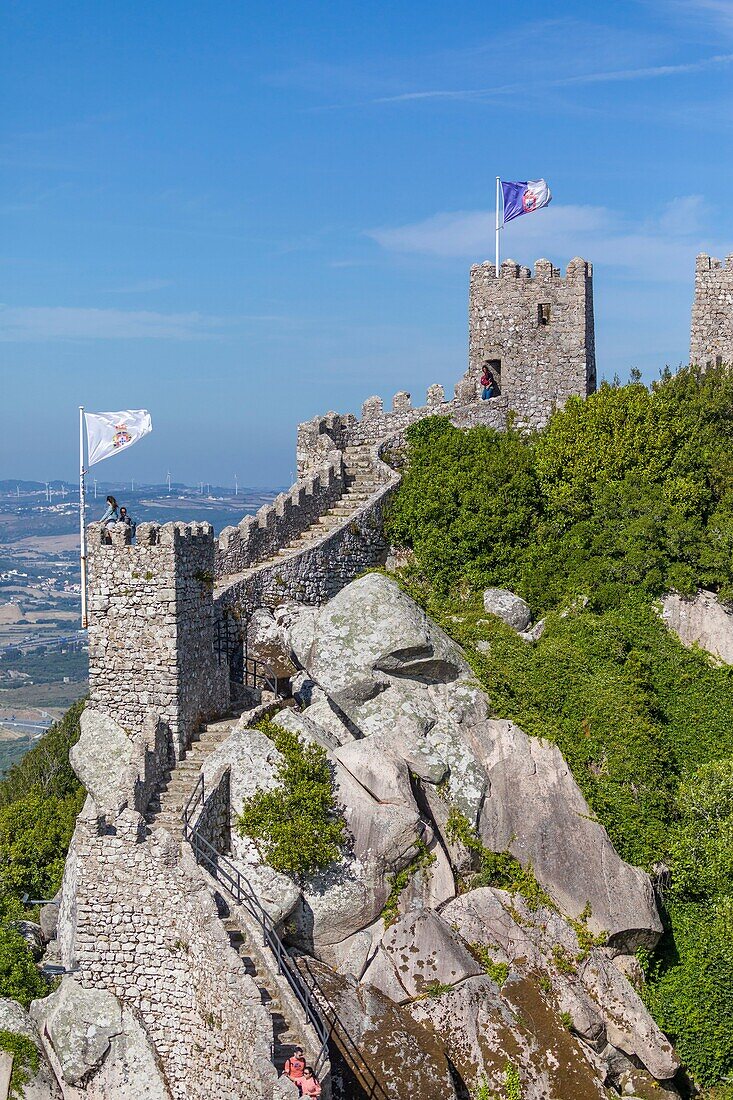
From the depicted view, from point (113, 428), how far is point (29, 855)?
8.98 m

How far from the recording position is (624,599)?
3177 cm

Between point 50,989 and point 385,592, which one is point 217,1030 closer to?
point 50,989

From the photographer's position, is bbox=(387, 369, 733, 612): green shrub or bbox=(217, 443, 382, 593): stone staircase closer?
bbox=(217, 443, 382, 593): stone staircase

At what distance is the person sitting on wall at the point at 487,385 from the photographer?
1528 inches

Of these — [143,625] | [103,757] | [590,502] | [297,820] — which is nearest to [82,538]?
[143,625]

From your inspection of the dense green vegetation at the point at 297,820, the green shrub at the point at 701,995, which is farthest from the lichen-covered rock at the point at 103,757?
the green shrub at the point at 701,995

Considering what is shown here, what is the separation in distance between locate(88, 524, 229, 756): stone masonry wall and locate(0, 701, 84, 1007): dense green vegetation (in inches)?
171

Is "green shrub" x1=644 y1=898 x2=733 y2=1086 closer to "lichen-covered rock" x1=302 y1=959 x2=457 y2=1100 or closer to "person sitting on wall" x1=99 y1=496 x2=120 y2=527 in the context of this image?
"lichen-covered rock" x1=302 y1=959 x2=457 y2=1100

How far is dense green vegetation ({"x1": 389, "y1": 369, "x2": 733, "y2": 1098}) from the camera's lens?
2662cm

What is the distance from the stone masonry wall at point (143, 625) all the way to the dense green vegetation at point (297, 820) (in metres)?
2.22

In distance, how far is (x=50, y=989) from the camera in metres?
23.8

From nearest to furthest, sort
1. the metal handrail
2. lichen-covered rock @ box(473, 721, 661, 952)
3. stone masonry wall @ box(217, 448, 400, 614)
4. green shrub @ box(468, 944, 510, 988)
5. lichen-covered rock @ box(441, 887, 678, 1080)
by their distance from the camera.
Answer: the metal handrail < green shrub @ box(468, 944, 510, 988) < lichen-covered rock @ box(441, 887, 678, 1080) < lichen-covered rock @ box(473, 721, 661, 952) < stone masonry wall @ box(217, 448, 400, 614)

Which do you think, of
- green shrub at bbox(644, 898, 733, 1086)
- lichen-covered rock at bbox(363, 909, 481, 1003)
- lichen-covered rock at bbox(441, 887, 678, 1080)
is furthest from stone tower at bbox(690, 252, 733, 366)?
lichen-covered rock at bbox(363, 909, 481, 1003)

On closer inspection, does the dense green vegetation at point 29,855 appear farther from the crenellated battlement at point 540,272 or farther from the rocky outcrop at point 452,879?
the crenellated battlement at point 540,272
